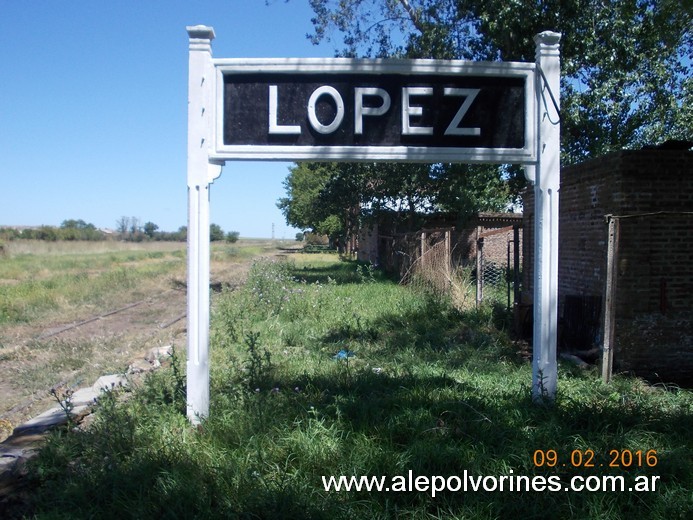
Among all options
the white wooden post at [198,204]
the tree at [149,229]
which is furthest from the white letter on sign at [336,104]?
the tree at [149,229]

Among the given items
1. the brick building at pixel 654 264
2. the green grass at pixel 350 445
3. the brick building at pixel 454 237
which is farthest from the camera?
the brick building at pixel 454 237

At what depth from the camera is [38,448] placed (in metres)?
4.11

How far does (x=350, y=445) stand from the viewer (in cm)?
371

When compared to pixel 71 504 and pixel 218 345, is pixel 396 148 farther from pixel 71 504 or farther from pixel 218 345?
pixel 218 345

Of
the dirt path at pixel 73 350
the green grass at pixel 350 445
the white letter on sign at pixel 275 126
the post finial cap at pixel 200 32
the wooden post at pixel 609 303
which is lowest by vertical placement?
the dirt path at pixel 73 350

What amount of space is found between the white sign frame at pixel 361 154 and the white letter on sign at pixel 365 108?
0.53 feet

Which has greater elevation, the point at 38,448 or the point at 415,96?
the point at 415,96

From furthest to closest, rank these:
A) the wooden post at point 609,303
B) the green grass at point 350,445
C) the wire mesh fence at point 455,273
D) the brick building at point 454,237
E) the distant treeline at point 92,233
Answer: the distant treeline at point 92,233, the brick building at point 454,237, the wire mesh fence at point 455,273, the wooden post at point 609,303, the green grass at point 350,445

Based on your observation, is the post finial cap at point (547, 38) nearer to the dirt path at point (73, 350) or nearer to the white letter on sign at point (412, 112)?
the white letter on sign at point (412, 112)

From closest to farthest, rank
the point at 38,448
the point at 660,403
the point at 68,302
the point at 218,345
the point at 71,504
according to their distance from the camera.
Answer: the point at 71,504, the point at 38,448, the point at 660,403, the point at 218,345, the point at 68,302

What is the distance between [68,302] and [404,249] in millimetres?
10556

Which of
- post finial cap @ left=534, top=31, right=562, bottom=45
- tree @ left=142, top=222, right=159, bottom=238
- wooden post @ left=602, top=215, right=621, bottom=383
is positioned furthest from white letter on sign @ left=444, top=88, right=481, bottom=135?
tree @ left=142, top=222, right=159, bottom=238

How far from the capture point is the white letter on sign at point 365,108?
4.50 meters

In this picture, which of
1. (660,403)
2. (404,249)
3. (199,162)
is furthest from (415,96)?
(404,249)
